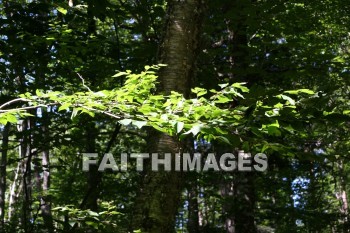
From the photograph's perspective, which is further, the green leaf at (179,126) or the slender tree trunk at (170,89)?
the slender tree trunk at (170,89)

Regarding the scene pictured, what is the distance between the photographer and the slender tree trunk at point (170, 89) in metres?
2.66

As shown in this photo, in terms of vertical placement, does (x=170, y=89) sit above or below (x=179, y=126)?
above

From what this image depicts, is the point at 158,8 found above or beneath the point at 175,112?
above

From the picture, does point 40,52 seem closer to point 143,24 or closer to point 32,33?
point 32,33

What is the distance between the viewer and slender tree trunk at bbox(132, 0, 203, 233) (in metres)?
2.66

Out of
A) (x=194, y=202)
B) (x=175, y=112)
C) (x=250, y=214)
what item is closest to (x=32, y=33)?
(x=175, y=112)

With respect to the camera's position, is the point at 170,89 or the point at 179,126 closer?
the point at 179,126

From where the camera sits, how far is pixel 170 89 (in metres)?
2.87

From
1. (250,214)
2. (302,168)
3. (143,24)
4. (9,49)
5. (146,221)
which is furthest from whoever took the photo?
(302,168)

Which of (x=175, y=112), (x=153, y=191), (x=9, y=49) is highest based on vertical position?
(x=9, y=49)

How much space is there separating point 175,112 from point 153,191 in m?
0.89

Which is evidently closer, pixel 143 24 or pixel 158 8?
pixel 158 8

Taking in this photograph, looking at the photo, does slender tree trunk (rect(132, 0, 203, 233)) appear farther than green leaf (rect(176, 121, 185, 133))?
Yes

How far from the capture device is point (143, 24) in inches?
186
